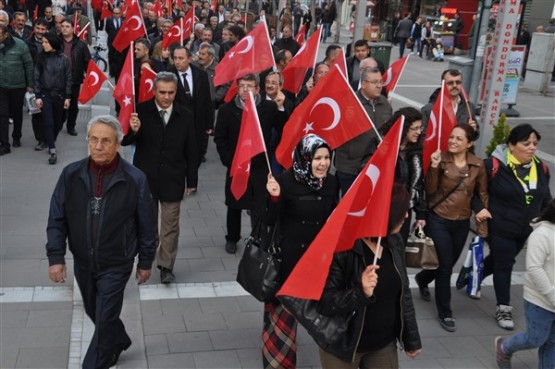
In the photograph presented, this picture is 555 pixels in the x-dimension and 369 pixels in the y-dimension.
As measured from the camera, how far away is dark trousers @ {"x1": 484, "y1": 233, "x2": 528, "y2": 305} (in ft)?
19.0

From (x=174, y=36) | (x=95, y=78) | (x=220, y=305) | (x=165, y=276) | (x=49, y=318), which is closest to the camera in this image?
(x=49, y=318)

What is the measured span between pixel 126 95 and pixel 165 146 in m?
0.70

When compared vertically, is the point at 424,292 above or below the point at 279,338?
below

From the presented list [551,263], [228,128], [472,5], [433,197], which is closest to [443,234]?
[433,197]

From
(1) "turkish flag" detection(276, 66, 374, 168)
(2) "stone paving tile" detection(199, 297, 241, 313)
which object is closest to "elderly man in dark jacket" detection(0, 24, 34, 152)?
(2) "stone paving tile" detection(199, 297, 241, 313)

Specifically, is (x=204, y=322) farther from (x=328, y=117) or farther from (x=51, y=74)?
(x=51, y=74)

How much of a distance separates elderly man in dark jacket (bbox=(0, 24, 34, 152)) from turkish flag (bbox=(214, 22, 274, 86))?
3650mm

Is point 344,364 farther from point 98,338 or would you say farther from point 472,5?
point 472,5

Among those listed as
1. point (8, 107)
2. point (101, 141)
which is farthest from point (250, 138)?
point (8, 107)

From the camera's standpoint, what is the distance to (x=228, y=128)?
682 centimetres

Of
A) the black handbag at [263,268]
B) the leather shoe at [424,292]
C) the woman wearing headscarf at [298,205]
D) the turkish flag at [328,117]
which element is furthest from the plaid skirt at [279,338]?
the leather shoe at [424,292]

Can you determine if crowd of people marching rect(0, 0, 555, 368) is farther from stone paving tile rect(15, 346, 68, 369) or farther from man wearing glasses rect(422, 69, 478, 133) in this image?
stone paving tile rect(15, 346, 68, 369)

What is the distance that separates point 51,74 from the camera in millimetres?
9664

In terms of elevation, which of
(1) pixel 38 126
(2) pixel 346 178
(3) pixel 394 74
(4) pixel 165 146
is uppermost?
(3) pixel 394 74
